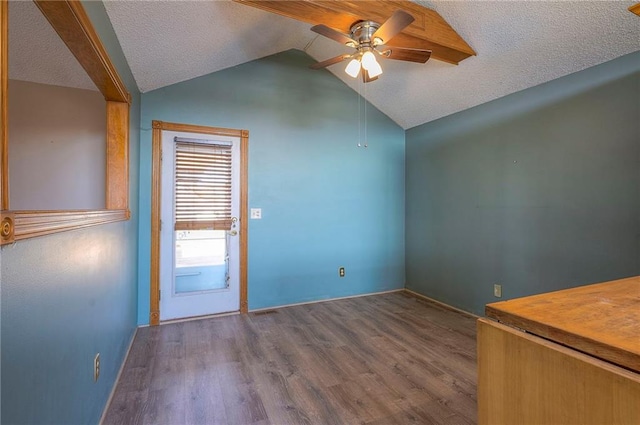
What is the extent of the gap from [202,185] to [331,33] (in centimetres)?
204

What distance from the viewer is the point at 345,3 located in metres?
2.17

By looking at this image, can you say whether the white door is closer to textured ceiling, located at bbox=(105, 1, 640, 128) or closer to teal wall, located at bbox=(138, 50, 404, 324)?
teal wall, located at bbox=(138, 50, 404, 324)

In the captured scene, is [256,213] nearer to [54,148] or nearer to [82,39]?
[54,148]

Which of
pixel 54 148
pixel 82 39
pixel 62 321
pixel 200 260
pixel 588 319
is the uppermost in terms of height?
pixel 82 39

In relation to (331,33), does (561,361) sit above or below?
below

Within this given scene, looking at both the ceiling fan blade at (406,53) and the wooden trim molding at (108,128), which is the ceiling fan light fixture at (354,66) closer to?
the ceiling fan blade at (406,53)

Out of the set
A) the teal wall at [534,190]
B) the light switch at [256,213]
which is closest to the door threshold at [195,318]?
the light switch at [256,213]

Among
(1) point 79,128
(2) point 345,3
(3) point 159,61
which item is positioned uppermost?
(2) point 345,3

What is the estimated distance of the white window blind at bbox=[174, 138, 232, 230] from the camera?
3.20 meters

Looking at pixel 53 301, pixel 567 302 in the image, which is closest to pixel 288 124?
pixel 53 301

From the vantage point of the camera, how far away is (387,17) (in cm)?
231

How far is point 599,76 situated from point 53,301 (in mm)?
3715

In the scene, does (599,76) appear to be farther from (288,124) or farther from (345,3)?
(288,124)

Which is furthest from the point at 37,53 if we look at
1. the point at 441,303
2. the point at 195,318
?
the point at 441,303
